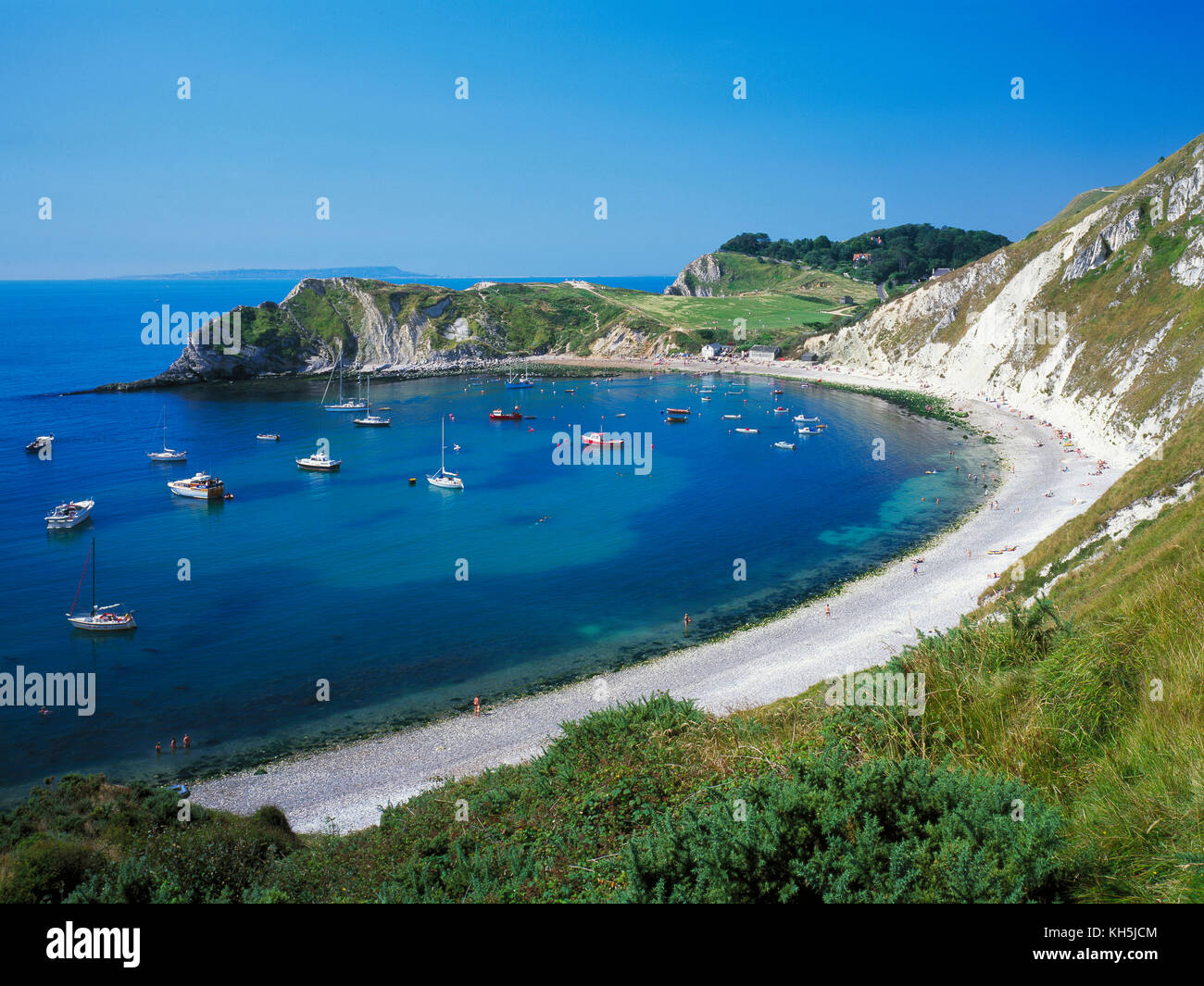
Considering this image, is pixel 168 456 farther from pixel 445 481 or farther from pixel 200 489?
pixel 445 481

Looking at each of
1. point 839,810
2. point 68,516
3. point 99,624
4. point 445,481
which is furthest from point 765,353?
point 839,810

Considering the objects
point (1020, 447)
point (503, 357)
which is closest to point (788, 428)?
point (1020, 447)

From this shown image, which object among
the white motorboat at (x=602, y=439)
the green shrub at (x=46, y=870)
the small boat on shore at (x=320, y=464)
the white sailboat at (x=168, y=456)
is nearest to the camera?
the green shrub at (x=46, y=870)

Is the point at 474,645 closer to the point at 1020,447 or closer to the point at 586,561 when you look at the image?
the point at 586,561

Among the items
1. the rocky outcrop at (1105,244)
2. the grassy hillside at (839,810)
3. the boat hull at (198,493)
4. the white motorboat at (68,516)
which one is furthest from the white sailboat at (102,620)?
the rocky outcrop at (1105,244)

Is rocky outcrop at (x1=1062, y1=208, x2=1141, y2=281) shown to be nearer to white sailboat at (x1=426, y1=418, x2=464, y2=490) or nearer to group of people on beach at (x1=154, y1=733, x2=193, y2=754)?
white sailboat at (x1=426, y1=418, x2=464, y2=490)

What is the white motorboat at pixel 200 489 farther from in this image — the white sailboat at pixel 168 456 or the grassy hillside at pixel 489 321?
the grassy hillside at pixel 489 321
